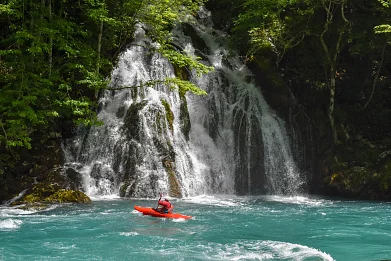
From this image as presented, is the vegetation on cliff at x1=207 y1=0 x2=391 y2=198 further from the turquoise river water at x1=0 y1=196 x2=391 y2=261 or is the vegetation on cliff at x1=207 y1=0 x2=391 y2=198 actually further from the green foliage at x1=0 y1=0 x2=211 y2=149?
the turquoise river water at x1=0 y1=196 x2=391 y2=261

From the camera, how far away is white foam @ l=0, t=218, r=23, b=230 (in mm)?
10141

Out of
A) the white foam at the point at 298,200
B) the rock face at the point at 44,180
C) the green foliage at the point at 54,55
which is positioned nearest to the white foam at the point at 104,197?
the rock face at the point at 44,180

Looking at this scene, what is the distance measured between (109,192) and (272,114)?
8.31m

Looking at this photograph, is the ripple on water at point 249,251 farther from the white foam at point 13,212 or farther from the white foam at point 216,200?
the white foam at point 216,200

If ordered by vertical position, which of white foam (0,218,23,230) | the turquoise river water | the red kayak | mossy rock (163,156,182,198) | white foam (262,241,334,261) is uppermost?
mossy rock (163,156,182,198)

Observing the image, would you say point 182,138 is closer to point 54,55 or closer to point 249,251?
point 54,55

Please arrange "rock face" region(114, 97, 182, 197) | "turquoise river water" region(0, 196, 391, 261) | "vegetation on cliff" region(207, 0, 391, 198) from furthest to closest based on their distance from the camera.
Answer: "vegetation on cliff" region(207, 0, 391, 198) → "rock face" region(114, 97, 182, 197) → "turquoise river water" region(0, 196, 391, 261)

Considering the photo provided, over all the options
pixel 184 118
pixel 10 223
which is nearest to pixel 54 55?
pixel 184 118

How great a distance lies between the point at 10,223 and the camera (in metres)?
10.5

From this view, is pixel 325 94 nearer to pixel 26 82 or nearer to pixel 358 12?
pixel 358 12

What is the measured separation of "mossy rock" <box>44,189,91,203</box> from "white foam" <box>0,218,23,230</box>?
287 cm

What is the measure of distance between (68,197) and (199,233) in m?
5.65

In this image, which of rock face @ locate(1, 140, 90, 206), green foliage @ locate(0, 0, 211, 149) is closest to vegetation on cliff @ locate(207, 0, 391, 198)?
green foliage @ locate(0, 0, 211, 149)

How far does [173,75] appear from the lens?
19.4m
